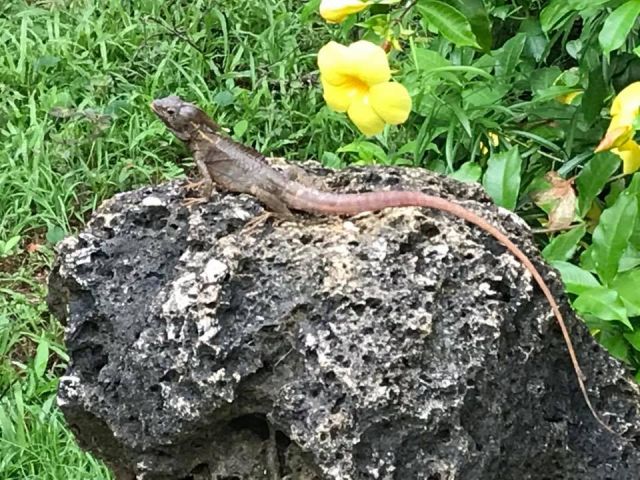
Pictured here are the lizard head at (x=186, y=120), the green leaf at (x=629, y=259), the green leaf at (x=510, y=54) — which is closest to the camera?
the green leaf at (x=629, y=259)

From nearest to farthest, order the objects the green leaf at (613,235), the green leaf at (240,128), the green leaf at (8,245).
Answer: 1. the green leaf at (613,235)
2. the green leaf at (8,245)
3. the green leaf at (240,128)

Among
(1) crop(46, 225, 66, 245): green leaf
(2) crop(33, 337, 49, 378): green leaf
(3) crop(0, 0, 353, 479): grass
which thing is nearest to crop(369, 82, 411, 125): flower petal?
(3) crop(0, 0, 353, 479): grass

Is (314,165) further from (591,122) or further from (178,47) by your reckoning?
(178,47)

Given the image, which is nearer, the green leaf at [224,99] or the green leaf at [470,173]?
the green leaf at [470,173]

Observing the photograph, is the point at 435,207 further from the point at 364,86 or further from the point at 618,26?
the point at 618,26

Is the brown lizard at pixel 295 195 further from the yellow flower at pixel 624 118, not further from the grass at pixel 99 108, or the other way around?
the grass at pixel 99 108

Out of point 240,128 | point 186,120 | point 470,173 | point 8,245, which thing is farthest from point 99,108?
point 470,173

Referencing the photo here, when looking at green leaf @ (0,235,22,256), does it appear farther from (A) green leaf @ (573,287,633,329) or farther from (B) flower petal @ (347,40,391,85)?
(A) green leaf @ (573,287,633,329)

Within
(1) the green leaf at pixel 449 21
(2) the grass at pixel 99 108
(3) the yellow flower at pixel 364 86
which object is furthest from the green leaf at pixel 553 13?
(2) the grass at pixel 99 108
